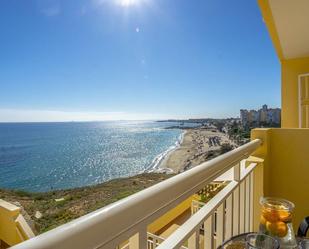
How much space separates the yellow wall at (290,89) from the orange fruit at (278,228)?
3.76 meters

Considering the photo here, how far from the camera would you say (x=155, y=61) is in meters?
22.0

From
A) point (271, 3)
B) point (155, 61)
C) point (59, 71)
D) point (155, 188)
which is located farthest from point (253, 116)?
point (59, 71)

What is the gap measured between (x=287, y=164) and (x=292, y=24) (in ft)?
5.51

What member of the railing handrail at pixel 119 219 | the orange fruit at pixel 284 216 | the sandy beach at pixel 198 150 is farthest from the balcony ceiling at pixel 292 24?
the sandy beach at pixel 198 150

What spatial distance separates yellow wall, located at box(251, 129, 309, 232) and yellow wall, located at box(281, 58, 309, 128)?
77.6 inches

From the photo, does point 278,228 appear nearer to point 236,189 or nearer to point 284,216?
point 284,216

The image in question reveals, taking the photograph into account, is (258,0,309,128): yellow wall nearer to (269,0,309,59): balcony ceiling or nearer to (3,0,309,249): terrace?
(3,0,309,249): terrace

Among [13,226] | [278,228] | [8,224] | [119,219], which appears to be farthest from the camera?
[8,224]

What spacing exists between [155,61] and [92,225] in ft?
74.0

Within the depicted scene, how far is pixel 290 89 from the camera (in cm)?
424

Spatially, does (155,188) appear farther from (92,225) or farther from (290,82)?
(290,82)

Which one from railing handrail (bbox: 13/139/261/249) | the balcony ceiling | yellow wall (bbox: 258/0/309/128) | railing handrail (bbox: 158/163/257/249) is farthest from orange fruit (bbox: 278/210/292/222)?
yellow wall (bbox: 258/0/309/128)

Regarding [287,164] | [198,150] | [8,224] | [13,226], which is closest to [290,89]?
[287,164]

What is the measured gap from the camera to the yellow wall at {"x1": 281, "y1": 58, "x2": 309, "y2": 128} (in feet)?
13.5
